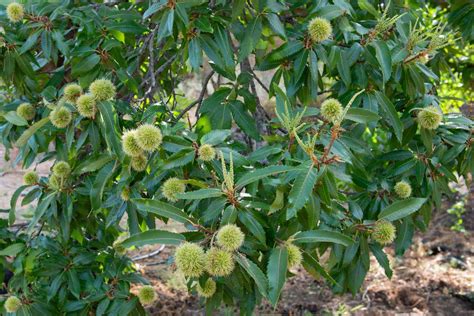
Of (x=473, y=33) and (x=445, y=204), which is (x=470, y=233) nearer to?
(x=445, y=204)

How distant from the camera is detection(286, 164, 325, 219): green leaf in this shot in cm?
103

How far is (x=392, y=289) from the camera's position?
2975 millimetres

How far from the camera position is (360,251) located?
1.56 meters

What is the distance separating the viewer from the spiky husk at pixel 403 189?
1532 mm

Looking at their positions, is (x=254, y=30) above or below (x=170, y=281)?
above

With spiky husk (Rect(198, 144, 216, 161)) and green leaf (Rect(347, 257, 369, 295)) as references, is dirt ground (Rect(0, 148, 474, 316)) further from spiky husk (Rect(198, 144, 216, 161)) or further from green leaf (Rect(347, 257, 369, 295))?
spiky husk (Rect(198, 144, 216, 161))

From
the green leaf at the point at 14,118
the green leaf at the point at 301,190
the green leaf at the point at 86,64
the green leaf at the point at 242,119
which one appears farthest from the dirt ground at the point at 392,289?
the green leaf at the point at 301,190

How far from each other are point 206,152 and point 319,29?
0.42 meters

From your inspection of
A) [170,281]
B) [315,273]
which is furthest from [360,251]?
[170,281]

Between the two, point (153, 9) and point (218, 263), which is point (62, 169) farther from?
point (218, 263)

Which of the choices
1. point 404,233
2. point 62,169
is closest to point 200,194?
point 62,169

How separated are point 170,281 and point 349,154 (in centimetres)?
201

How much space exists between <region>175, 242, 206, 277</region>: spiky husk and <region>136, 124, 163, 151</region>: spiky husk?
24 cm

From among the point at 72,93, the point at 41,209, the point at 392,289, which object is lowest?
the point at 392,289
